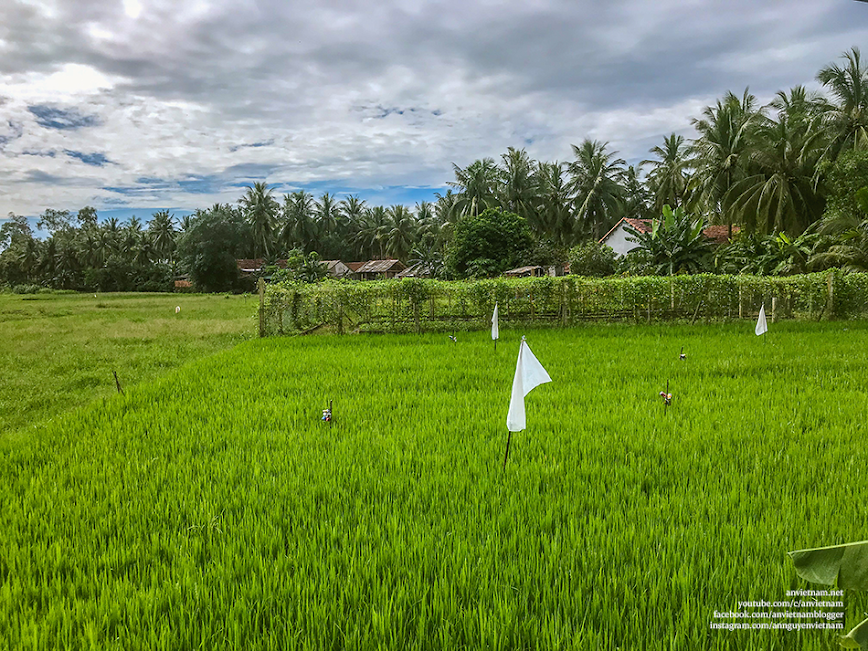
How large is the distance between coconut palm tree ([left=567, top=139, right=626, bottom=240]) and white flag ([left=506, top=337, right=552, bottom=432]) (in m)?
36.6

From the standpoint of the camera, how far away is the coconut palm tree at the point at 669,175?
111 ft

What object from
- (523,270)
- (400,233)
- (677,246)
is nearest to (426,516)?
(677,246)

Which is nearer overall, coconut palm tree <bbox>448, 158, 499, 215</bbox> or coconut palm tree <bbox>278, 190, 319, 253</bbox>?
coconut palm tree <bbox>448, 158, 499, 215</bbox>

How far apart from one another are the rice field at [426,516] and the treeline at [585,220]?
1351 cm

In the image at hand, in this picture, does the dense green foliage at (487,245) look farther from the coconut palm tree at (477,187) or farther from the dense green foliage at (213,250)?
the dense green foliage at (213,250)

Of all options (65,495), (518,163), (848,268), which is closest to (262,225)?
(518,163)

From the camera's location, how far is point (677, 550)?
3164 millimetres

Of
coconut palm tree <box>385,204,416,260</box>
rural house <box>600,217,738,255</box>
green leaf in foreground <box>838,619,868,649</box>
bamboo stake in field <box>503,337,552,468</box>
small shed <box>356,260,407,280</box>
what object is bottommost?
bamboo stake in field <box>503,337,552,468</box>

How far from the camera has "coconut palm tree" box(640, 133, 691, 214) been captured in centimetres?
3388

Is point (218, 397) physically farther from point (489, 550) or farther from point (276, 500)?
point (489, 550)

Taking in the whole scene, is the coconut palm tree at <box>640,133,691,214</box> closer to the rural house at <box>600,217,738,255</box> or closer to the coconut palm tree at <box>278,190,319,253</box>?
the rural house at <box>600,217,738,255</box>

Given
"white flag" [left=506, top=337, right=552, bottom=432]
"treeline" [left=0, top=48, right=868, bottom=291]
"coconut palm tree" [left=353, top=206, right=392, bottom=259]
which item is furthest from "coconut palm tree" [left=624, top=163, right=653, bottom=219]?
"white flag" [left=506, top=337, right=552, bottom=432]

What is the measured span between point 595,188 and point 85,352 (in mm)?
33783

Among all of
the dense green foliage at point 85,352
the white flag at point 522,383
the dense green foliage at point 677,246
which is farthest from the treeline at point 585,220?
the white flag at point 522,383
